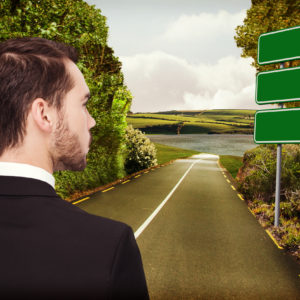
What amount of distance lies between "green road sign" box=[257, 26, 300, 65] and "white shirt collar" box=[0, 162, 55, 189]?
7.98 meters

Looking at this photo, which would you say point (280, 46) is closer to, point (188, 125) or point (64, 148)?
point (64, 148)

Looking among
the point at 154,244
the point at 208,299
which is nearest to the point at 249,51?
the point at 154,244

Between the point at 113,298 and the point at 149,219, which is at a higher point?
the point at 113,298

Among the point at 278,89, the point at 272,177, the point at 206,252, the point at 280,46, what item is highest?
the point at 280,46

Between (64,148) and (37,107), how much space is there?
18cm

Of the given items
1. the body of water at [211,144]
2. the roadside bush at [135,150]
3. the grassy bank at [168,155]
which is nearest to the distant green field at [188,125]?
the body of water at [211,144]

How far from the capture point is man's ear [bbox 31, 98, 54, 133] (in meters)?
1.01

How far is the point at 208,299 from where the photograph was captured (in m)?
4.24

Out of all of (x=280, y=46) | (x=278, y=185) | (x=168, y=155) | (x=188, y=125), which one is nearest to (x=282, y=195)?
(x=278, y=185)

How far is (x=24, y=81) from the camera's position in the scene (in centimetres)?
101

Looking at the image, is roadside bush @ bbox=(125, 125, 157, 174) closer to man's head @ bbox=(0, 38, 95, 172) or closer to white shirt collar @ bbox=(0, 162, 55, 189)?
man's head @ bbox=(0, 38, 95, 172)

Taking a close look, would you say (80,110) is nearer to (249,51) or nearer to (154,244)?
(154,244)

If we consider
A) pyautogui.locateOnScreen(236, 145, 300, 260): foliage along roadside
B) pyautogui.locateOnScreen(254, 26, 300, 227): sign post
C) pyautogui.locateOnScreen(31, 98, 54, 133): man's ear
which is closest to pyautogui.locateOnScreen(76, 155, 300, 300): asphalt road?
pyautogui.locateOnScreen(236, 145, 300, 260): foliage along roadside

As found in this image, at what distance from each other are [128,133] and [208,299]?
19.5 metres
